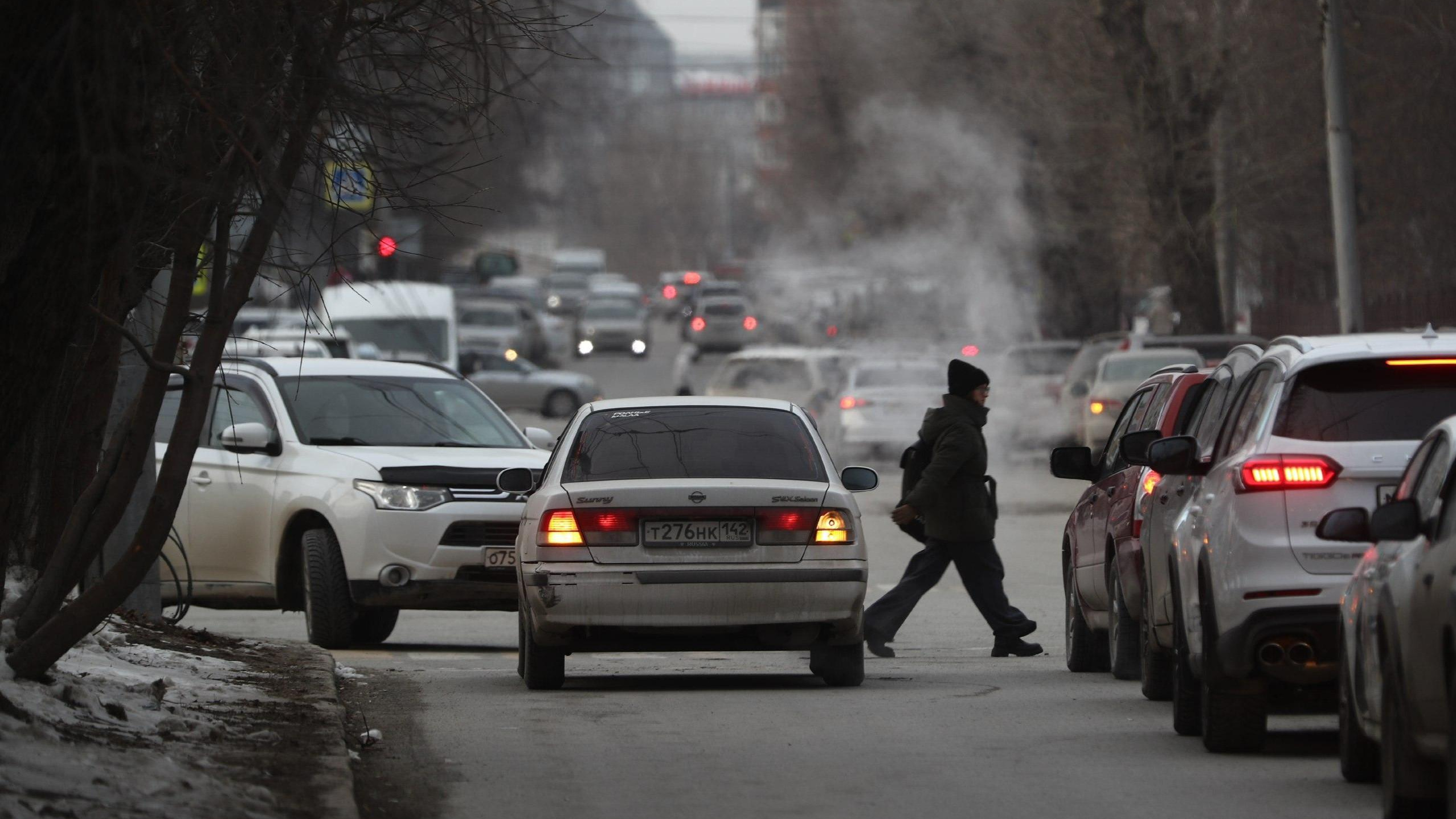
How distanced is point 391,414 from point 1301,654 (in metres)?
7.62

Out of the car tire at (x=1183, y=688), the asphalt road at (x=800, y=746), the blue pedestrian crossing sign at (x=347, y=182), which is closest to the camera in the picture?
the asphalt road at (x=800, y=746)

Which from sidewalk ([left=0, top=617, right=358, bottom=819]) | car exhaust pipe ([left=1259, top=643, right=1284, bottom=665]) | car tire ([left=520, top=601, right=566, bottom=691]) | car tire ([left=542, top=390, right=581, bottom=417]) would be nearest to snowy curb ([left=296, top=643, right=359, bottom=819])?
sidewalk ([left=0, top=617, right=358, bottom=819])

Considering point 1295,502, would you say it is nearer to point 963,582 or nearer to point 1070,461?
point 1070,461

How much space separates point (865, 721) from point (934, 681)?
193 cm

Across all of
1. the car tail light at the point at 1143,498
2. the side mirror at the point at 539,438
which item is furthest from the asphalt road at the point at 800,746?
the side mirror at the point at 539,438

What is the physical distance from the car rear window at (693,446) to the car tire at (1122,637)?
5.38 ft

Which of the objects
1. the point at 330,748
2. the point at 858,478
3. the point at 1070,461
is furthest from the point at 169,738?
the point at 1070,461

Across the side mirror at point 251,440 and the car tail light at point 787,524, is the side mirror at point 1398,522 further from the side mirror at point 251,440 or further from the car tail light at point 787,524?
the side mirror at point 251,440

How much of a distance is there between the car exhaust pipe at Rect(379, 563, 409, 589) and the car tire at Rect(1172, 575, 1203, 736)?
5055 millimetres

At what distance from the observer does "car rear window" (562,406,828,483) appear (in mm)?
10969

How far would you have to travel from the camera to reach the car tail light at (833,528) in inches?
421

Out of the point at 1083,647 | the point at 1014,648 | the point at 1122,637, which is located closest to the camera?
the point at 1122,637

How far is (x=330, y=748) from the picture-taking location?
8.28 meters

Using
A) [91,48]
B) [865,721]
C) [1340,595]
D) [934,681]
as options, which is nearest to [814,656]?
[934,681]
